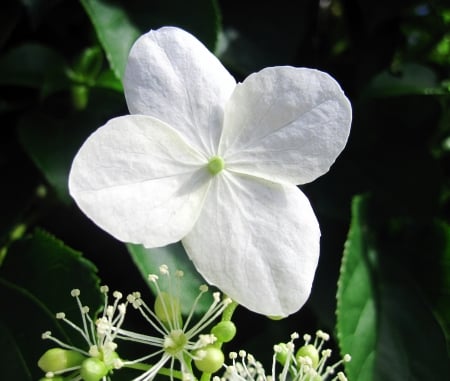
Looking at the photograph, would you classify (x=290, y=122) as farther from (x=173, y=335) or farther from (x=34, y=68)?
(x=34, y=68)

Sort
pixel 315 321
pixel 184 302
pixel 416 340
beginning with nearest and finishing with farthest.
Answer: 1. pixel 184 302
2. pixel 416 340
3. pixel 315 321

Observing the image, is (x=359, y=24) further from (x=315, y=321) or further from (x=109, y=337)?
(x=109, y=337)

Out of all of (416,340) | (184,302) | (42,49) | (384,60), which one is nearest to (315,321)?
(416,340)

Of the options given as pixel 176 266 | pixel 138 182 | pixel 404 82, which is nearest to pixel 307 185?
pixel 404 82

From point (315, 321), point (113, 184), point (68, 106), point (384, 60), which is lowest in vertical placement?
point (315, 321)

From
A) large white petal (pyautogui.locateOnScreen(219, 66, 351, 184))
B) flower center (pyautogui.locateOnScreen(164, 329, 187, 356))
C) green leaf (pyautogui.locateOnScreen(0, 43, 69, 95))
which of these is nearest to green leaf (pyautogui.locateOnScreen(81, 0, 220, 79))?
green leaf (pyautogui.locateOnScreen(0, 43, 69, 95))
